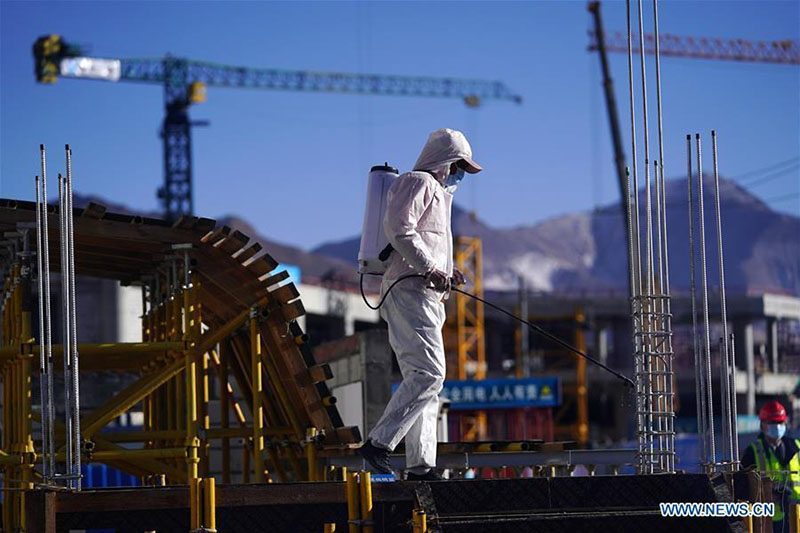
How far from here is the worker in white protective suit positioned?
10.5 metres

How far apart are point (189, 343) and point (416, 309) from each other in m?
5.78

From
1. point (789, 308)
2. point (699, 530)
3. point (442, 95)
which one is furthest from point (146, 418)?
point (442, 95)

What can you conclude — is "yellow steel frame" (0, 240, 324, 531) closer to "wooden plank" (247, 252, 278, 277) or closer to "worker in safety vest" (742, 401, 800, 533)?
"wooden plank" (247, 252, 278, 277)

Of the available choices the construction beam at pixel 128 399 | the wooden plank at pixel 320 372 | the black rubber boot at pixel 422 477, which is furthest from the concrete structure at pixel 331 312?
the black rubber boot at pixel 422 477

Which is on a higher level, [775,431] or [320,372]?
[320,372]

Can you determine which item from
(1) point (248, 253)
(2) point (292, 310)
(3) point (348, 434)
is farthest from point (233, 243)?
(3) point (348, 434)

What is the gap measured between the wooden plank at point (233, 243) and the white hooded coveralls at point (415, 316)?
16.5ft

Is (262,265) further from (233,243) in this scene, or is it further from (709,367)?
(709,367)

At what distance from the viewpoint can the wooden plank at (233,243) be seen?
15625 millimetres

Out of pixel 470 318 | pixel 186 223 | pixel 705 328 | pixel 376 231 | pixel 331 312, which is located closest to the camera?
pixel 376 231

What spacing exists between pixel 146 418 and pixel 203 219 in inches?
210

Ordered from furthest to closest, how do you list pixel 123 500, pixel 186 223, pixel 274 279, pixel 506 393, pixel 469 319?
pixel 469 319, pixel 506 393, pixel 274 279, pixel 186 223, pixel 123 500

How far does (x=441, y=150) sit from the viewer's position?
35.9 ft

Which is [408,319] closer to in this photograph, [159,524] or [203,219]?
[159,524]
